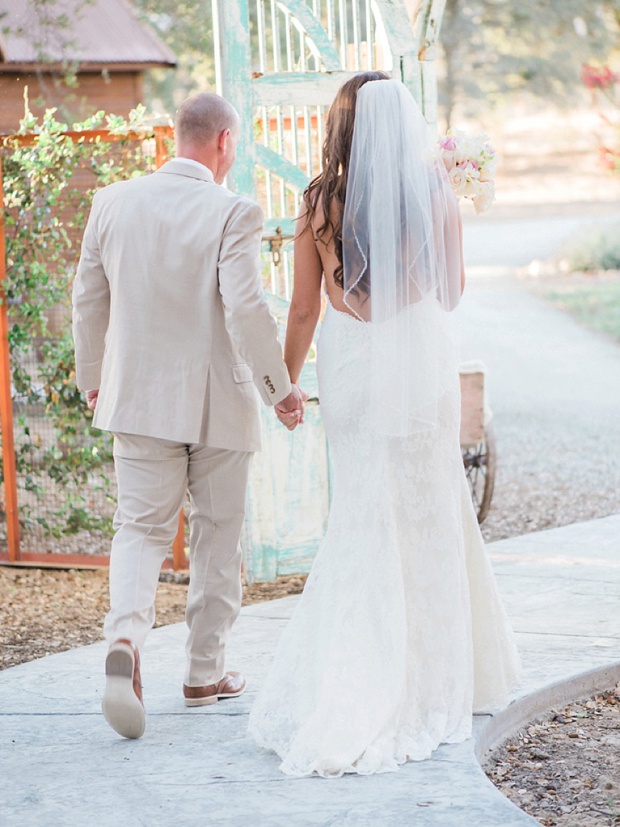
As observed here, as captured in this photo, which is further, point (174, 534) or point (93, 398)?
point (93, 398)

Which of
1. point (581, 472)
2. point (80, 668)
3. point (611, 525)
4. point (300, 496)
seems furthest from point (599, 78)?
point (80, 668)

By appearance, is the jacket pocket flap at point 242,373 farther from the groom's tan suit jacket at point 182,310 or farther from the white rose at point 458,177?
Result: the white rose at point 458,177

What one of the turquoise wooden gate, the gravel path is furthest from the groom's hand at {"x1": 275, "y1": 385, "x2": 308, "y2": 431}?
the gravel path

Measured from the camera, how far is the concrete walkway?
3.21 m

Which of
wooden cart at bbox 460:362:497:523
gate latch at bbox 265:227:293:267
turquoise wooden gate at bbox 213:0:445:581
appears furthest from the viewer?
wooden cart at bbox 460:362:497:523

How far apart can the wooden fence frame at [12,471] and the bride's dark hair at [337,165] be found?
8.29ft

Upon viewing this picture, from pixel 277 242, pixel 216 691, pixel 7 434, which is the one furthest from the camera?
pixel 7 434

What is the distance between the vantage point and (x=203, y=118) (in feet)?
12.6

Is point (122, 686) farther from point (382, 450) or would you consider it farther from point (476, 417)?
point (476, 417)

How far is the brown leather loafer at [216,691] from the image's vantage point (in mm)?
4109

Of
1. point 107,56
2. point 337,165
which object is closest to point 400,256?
point 337,165

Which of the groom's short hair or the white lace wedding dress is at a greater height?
the groom's short hair

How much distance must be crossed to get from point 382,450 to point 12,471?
309cm

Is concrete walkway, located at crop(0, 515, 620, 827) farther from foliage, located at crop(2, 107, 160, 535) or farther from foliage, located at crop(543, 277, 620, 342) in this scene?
foliage, located at crop(543, 277, 620, 342)
